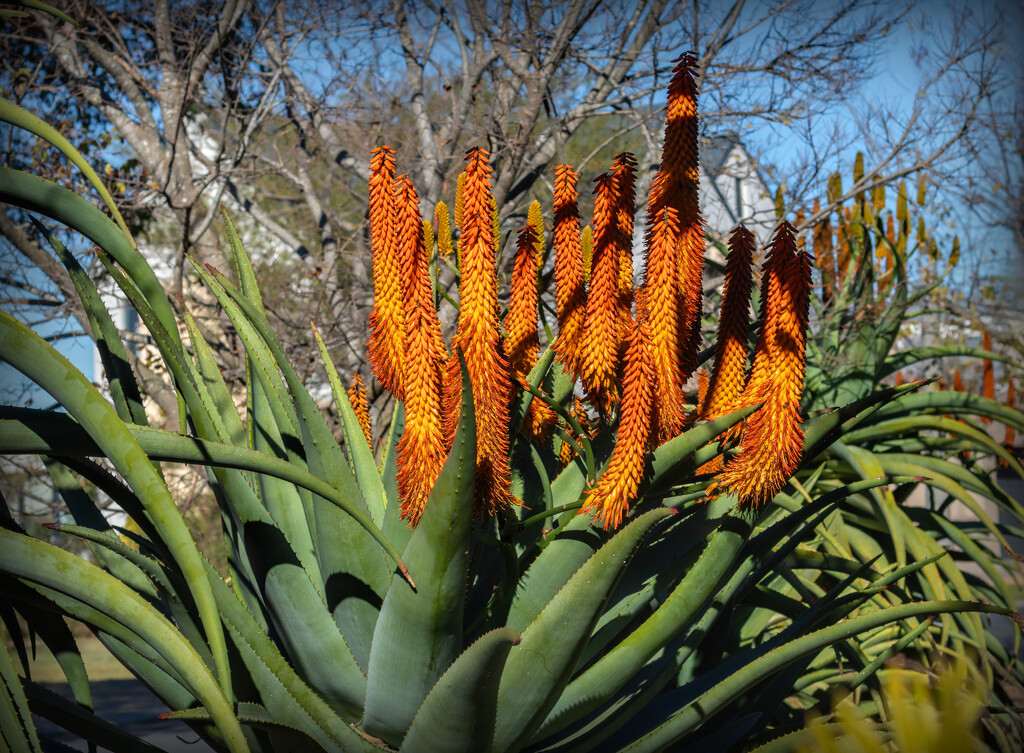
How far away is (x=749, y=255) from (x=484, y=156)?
1.44ft

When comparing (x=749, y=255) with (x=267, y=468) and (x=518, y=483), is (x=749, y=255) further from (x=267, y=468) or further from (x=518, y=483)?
(x=267, y=468)

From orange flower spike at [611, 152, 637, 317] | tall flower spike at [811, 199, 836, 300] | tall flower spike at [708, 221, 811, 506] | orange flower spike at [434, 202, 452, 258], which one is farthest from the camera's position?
tall flower spike at [811, 199, 836, 300]

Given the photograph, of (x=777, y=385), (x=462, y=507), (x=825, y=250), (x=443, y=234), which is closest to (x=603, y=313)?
(x=777, y=385)

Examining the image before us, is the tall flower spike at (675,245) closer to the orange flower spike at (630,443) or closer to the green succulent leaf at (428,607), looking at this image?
the orange flower spike at (630,443)

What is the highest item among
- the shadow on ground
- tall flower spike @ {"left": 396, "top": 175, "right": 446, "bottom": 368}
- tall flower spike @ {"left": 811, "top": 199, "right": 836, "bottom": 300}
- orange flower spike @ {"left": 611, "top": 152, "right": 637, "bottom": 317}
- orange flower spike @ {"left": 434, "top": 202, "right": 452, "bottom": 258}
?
tall flower spike @ {"left": 811, "top": 199, "right": 836, "bottom": 300}

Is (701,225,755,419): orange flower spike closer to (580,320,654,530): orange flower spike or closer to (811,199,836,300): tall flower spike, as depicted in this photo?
(580,320,654,530): orange flower spike

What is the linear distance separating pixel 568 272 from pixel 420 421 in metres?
0.33

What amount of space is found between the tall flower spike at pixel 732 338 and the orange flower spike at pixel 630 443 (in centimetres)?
19

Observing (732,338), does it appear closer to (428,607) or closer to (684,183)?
(684,183)

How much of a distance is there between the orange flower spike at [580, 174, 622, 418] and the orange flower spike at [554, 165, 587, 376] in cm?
4

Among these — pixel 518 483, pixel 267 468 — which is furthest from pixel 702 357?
→ pixel 267 468

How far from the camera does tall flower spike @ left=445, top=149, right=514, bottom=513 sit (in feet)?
3.24

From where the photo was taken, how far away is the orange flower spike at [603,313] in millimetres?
1044

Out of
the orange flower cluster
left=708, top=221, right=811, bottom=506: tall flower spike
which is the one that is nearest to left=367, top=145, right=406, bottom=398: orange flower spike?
the orange flower cluster
